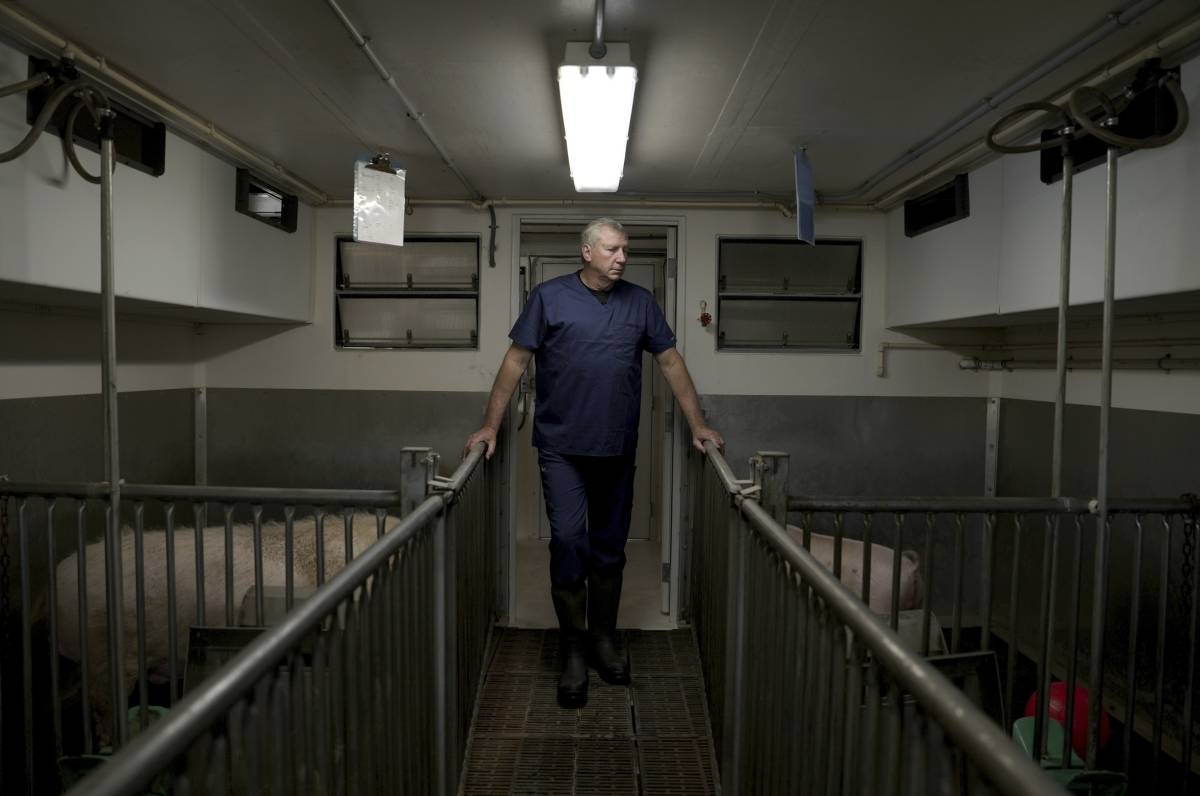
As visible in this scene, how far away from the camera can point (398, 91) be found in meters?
2.30

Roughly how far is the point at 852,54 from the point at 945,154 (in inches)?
44.7

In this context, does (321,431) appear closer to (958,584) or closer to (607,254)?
(607,254)

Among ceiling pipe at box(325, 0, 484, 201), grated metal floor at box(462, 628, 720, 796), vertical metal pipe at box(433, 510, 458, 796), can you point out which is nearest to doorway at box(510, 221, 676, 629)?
ceiling pipe at box(325, 0, 484, 201)

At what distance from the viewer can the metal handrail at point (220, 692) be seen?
2.01ft

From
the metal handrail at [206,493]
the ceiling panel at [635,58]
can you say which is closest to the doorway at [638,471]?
the ceiling panel at [635,58]

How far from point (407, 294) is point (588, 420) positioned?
172 centimetres

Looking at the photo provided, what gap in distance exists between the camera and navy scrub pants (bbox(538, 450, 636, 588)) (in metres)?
2.59

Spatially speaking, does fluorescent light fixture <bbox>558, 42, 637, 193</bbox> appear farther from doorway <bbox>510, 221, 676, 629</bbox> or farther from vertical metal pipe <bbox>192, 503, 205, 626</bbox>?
vertical metal pipe <bbox>192, 503, 205, 626</bbox>

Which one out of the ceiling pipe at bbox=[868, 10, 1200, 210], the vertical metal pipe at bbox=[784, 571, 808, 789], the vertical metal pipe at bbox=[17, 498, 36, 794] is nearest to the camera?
the vertical metal pipe at bbox=[784, 571, 808, 789]

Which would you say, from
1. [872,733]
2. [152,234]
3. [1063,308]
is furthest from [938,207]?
[152,234]

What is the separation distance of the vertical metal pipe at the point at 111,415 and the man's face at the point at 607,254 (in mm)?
1550

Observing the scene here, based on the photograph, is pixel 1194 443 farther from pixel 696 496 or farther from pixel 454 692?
pixel 454 692

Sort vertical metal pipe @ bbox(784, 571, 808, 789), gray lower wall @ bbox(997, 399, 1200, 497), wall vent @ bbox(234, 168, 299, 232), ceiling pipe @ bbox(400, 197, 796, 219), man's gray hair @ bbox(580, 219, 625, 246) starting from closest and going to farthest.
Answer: vertical metal pipe @ bbox(784, 571, 808, 789) < gray lower wall @ bbox(997, 399, 1200, 497) < man's gray hair @ bbox(580, 219, 625, 246) < wall vent @ bbox(234, 168, 299, 232) < ceiling pipe @ bbox(400, 197, 796, 219)

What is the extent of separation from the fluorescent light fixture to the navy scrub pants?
1180 mm
